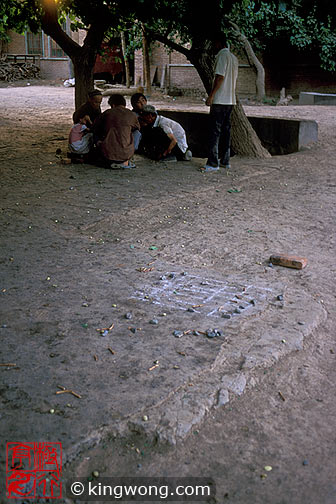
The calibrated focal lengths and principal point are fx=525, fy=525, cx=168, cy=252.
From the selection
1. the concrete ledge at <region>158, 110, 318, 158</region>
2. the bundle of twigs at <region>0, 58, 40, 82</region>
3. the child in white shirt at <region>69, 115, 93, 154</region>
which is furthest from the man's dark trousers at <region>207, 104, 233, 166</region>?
the bundle of twigs at <region>0, 58, 40, 82</region>

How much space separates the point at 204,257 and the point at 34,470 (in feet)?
8.85

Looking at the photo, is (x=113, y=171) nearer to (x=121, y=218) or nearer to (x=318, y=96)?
(x=121, y=218)

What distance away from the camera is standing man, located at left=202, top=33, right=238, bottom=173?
7.46m

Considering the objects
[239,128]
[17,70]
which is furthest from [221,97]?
[17,70]

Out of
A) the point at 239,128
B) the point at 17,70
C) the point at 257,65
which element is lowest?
the point at 239,128

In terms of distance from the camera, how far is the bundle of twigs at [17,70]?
29328mm

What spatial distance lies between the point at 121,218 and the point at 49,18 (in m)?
5.87

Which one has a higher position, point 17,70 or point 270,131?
point 17,70

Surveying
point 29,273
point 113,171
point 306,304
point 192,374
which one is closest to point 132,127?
point 113,171

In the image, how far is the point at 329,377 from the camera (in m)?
2.98

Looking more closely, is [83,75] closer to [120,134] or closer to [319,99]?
[120,134]

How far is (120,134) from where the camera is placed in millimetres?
7816

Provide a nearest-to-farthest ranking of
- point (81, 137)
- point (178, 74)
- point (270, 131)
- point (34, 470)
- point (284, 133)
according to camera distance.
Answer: point (34, 470) → point (81, 137) → point (284, 133) → point (270, 131) → point (178, 74)

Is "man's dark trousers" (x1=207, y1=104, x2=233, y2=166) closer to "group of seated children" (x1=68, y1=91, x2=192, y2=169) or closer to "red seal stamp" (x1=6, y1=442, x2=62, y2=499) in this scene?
"group of seated children" (x1=68, y1=91, x2=192, y2=169)
